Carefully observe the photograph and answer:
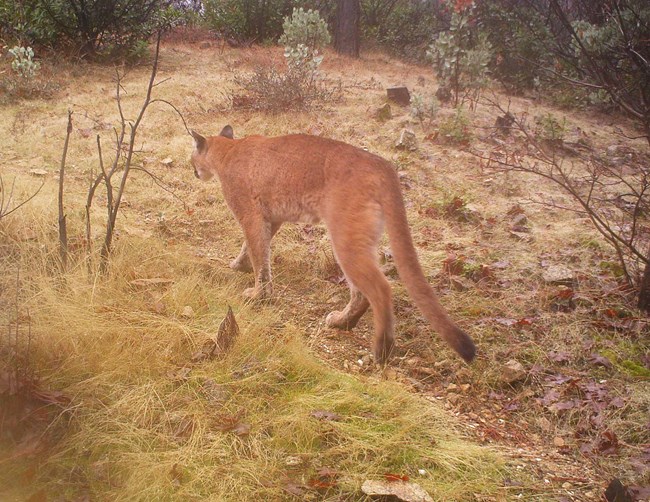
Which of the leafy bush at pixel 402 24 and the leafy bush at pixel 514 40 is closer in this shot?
→ the leafy bush at pixel 514 40

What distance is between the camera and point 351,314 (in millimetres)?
4902

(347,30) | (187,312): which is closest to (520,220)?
(187,312)

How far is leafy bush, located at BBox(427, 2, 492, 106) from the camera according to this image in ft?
35.7

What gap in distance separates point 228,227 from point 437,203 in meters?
2.49

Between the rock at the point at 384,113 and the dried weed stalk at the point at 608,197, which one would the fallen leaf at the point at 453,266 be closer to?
the dried weed stalk at the point at 608,197

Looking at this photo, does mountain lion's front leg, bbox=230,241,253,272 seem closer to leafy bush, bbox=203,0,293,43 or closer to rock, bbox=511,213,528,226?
rock, bbox=511,213,528,226

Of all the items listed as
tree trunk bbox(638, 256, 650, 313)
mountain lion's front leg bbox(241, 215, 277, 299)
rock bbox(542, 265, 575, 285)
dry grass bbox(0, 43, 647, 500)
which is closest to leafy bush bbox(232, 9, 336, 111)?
dry grass bbox(0, 43, 647, 500)

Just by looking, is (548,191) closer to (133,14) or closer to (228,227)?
(228,227)

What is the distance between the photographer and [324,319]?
5113mm

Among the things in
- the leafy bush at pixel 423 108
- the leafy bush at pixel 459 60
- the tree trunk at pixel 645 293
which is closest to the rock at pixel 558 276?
the tree trunk at pixel 645 293

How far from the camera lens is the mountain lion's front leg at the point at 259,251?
17.3 feet

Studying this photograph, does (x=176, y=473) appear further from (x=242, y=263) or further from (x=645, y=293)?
(x=645, y=293)

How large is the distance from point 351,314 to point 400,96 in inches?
274

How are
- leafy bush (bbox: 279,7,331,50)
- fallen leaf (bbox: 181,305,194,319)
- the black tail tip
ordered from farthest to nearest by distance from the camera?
leafy bush (bbox: 279,7,331,50) < fallen leaf (bbox: 181,305,194,319) < the black tail tip
